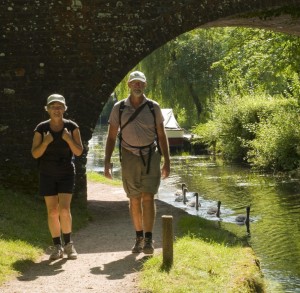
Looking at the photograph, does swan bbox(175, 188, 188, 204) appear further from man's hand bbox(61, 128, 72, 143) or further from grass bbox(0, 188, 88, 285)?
man's hand bbox(61, 128, 72, 143)

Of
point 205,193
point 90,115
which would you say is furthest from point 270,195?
point 90,115

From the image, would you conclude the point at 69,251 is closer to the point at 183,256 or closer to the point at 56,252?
the point at 56,252

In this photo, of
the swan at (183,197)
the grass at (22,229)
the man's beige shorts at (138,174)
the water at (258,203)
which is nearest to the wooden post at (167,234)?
the man's beige shorts at (138,174)

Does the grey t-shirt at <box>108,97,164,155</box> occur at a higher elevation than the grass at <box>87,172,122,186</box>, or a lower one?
higher

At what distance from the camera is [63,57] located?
12.6 meters

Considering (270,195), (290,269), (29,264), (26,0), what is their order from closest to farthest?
(29,264)
(290,269)
(26,0)
(270,195)

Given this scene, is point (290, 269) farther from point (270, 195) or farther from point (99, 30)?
point (270, 195)

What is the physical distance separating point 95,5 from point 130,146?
493 centimetres

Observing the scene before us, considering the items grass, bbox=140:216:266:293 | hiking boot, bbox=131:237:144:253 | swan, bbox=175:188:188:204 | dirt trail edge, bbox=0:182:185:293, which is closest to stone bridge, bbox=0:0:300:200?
dirt trail edge, bbox=0:182:185:293

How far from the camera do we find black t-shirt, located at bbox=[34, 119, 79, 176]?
808 cm

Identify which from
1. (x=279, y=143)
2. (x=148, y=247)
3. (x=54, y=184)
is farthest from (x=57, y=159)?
(x=279, y=143)

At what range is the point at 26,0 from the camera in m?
12.4

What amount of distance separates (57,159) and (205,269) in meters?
1.93

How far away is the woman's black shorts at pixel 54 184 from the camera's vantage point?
8.20 meters
